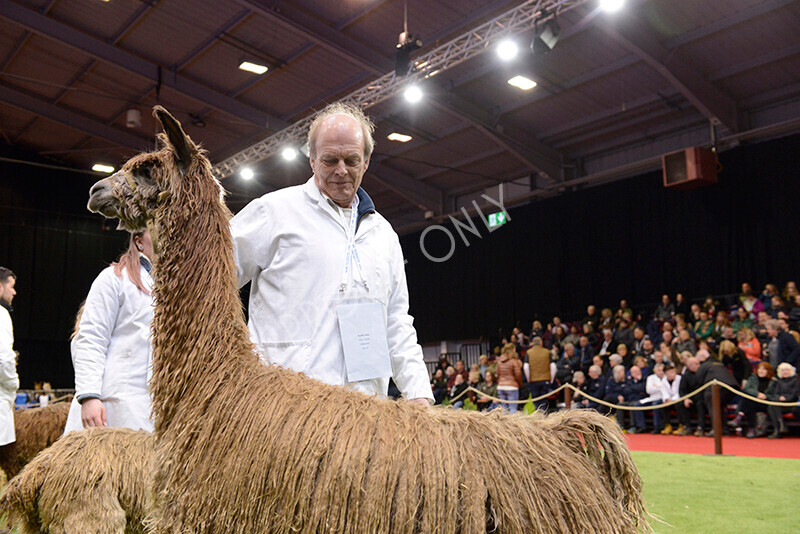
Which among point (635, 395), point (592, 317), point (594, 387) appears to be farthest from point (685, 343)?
point (592, 317)

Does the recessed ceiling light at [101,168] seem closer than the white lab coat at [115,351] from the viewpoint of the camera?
No

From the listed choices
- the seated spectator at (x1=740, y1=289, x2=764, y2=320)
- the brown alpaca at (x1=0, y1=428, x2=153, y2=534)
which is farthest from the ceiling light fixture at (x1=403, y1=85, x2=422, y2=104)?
the brown alpaca at (x1=0, y1=428, x2=153, y2=534)

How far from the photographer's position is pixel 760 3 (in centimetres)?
1180

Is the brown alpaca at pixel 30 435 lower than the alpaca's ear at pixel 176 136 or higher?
lower

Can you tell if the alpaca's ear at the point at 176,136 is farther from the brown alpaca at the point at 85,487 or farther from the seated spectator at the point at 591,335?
the seated spectator at the point at 591,335

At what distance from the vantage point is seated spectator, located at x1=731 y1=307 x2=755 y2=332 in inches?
487

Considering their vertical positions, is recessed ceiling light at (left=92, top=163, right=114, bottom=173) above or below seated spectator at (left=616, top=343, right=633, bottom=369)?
above

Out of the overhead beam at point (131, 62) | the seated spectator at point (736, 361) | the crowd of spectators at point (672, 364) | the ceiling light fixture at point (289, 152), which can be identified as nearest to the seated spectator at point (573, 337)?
the crowd of spectators at point (672, 364)

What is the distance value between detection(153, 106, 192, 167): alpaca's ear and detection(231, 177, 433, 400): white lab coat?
316 mm

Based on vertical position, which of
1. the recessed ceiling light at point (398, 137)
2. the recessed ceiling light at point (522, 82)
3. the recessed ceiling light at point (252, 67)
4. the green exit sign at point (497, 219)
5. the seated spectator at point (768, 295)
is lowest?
the seated spectator at point (768, 295)

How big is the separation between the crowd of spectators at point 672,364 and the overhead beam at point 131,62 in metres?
8.47

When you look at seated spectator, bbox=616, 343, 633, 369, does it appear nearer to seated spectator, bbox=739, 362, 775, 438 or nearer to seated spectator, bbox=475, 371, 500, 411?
seated spectator, bbox=475, 371, 500, 411

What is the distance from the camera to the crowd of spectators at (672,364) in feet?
35.1

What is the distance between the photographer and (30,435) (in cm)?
454
